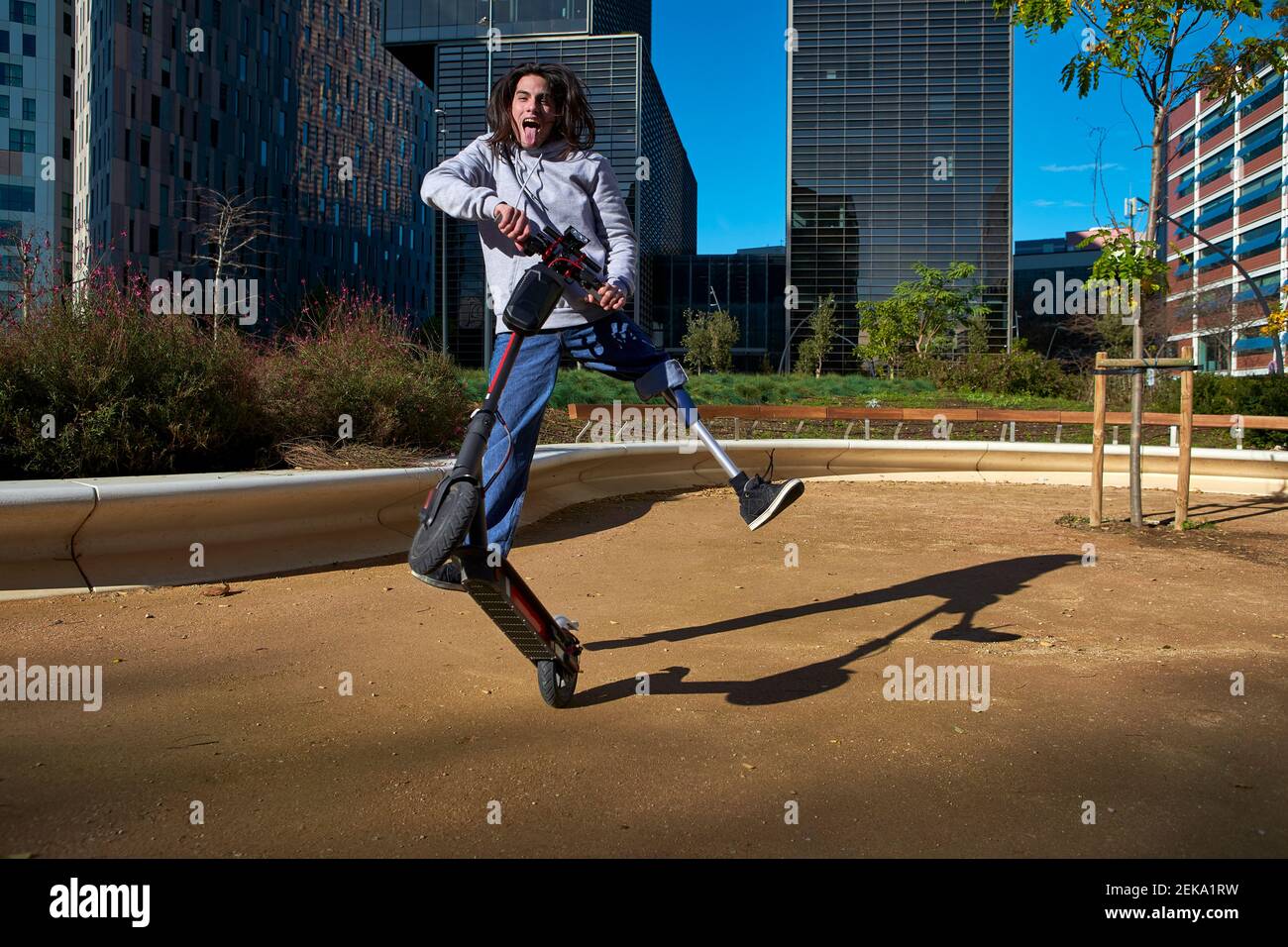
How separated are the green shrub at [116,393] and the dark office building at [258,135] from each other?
37.8m

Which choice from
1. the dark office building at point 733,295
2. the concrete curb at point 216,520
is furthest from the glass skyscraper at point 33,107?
the concrete curb at point 216,520

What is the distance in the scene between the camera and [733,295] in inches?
A: 3127

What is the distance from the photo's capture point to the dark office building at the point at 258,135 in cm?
5447

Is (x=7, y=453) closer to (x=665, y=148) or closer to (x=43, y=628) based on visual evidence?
(x=43, y=628)

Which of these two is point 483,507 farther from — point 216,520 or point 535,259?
point 216,520

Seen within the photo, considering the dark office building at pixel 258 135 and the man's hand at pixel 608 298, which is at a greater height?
the dark office building at pixel 258 135

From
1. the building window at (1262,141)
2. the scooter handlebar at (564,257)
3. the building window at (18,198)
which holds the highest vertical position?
the building window at (1262,141)

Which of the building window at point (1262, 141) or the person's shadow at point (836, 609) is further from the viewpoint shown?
the building window at point (1262, 141)

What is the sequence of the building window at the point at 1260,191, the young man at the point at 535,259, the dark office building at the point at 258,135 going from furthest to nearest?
the building window at the point at 1260,191 → the dark office building at the point at 258,135 → the young man at the point at 535,259

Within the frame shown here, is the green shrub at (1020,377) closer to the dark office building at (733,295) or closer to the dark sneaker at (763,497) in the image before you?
the dark sneaker at (763,497)

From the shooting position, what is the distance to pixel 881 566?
6.49 meters

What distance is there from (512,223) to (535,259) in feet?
1.28

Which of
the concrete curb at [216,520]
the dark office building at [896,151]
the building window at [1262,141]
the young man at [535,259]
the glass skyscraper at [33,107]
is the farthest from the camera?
the building window at [1262,141]

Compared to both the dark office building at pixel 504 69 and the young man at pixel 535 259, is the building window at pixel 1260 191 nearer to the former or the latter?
the dark office building at pixel 504 69
